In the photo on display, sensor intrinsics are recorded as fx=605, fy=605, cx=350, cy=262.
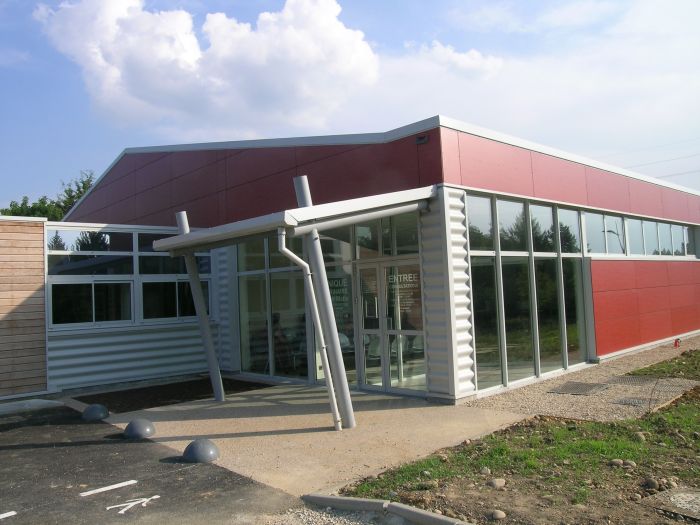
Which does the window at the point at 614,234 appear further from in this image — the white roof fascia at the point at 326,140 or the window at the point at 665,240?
the white roof fascia at the point at 326,140

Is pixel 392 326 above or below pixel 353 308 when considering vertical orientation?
below

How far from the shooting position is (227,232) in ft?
25.7

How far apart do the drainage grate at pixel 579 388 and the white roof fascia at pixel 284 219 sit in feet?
12.0

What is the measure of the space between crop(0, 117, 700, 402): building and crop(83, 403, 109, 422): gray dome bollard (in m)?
2.47

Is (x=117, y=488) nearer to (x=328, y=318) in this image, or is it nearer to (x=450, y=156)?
(x=328, y=318)

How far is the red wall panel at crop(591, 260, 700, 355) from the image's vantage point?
40.3ft

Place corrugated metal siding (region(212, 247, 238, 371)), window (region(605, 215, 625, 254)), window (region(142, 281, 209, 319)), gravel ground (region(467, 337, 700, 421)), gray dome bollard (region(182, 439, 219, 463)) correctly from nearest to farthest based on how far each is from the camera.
Result: gray dome bollard (region(182, 439, 219, 463)) → gravel ground (region(467, 337, 700, 421)) → window (region(142, 281, 209, 319)) → corrugated metal siding (region(212, 247, 238, 371)) → window (region(605, 215, 625, 254))

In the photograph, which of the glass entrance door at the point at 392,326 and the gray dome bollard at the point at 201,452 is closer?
the gray dome bollard at the point at 201,452

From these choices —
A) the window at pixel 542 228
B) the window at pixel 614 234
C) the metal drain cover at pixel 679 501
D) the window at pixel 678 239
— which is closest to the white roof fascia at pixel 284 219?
the window at pixel 542 228

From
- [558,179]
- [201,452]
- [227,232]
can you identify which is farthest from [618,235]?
[201,452]

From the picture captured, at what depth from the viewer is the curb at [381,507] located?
4344 mm

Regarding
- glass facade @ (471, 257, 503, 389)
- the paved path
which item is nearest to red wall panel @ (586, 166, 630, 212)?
glass facade @ (471, 257, 503, 389)

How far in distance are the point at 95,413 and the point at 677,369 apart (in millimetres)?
9652

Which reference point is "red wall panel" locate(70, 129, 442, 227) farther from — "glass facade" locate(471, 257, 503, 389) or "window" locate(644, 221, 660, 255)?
"window" locate(644, 221, 660, 255)
